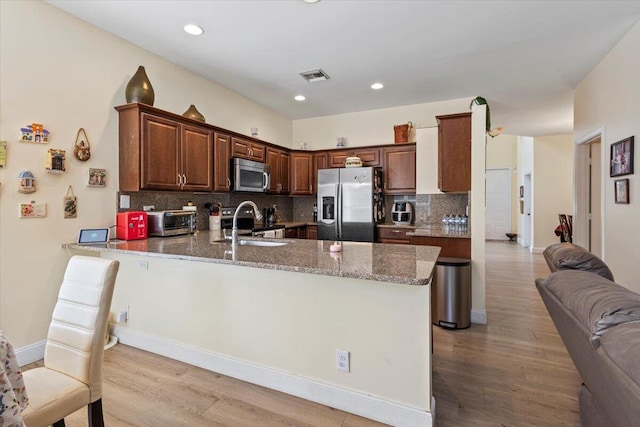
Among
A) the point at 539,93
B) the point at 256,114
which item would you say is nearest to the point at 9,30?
the point at 256,114

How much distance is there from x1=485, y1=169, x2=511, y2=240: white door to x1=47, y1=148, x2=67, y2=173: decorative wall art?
1035cm

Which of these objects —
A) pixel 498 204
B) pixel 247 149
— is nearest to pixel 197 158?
pixel 247 149

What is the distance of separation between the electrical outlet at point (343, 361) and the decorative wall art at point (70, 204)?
2.52 metres

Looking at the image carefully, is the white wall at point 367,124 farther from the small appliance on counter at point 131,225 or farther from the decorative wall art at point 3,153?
the decorative wall art at point 3,153

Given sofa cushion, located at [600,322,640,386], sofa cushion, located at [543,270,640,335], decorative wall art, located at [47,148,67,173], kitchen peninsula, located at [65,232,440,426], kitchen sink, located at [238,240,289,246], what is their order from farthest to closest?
1. kitchen sink, located at [238,240,289,246]
2. decorative wall art, located at [47,148,67,173]
3. kitchen peninsula, located at [65,232,440,426]
4. sofa cushion, located at [543,270,640,335]
5. sofa cushion, located at [600,322,640,386]

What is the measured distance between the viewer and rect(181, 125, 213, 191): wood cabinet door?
341cm

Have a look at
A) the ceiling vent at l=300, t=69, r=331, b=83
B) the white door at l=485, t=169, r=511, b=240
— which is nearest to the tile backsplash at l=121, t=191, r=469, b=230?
the ceiling vent at l=300, t=69, r=331, b=83

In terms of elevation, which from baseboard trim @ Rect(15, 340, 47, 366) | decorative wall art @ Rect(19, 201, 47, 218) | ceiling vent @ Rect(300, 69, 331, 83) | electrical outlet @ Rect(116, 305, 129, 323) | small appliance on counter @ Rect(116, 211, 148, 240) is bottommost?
baseboard trim @ Rect(15, 340, 47, 366)

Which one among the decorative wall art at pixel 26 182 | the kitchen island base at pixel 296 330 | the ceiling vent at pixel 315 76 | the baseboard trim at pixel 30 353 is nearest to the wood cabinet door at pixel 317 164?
the ceiling vent at pixel 315 76

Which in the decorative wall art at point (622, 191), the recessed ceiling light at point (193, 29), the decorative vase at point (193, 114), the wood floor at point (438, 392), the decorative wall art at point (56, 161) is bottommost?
the wood floor at point (438, 392)

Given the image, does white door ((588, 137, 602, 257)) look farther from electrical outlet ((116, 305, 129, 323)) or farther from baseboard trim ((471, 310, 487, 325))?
electrical outlet ((116, 305, 129, 323))

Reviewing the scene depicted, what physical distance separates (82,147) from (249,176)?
1867 millimetres

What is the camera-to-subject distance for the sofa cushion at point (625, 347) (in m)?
0.84

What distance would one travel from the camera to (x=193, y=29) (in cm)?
292
